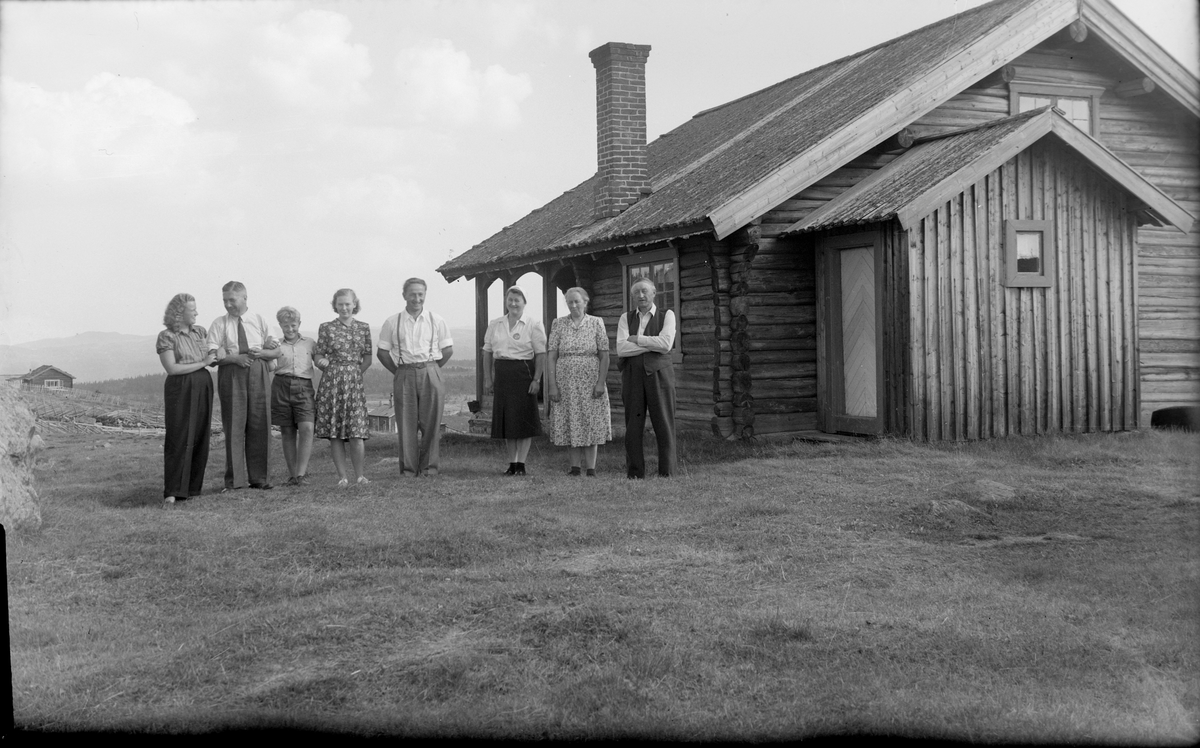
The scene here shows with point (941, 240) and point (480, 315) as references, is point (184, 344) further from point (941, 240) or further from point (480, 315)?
point (480, 315)

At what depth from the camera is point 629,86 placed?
16.9 metres

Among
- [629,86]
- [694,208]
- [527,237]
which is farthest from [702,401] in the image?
[527,237]

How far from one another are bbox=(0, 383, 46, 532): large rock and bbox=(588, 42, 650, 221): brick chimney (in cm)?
961

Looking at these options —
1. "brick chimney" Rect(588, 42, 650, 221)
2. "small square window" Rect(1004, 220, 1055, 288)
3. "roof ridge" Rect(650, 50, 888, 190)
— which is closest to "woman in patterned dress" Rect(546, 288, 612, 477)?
"small square window" Rect(1004, 220, 1055, 288)

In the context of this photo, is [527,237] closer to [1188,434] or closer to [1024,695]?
[1188,434]

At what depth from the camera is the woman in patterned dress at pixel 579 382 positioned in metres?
11.3

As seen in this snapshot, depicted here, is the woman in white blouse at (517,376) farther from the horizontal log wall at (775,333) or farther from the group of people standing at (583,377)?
the horizontal log wall at (775,333)

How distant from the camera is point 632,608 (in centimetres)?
606

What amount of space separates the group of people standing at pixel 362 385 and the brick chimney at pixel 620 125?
5857 millimetres

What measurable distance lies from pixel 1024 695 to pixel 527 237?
15979 millimetres

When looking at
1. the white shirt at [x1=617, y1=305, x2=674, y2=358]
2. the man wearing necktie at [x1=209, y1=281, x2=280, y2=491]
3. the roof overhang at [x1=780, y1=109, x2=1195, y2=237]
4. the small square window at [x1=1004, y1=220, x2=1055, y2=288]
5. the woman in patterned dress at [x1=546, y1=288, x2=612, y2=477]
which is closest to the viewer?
the man wearing necktie at [x1=209, y1=281, x2=280, y2=491]

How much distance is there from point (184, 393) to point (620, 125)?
890 centimetres

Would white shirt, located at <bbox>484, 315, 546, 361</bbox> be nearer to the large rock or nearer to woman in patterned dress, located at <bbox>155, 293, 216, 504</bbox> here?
woman in patterned dress, located at <bbox>155, 293, 216, 504</bbox>

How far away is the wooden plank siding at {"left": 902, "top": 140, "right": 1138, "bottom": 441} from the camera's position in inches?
496
